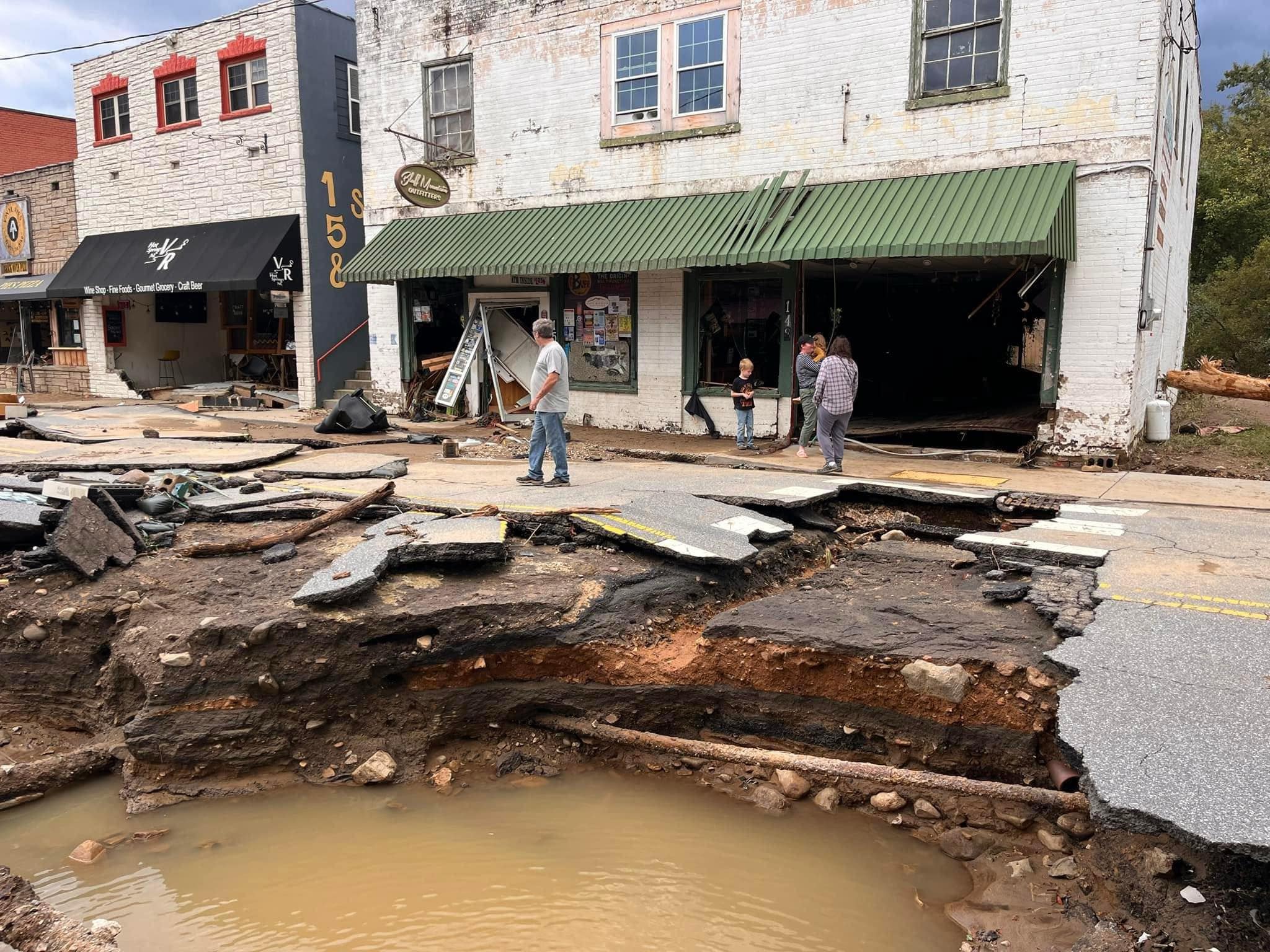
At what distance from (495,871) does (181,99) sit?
19.8 metres

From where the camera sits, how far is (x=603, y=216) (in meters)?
13.8

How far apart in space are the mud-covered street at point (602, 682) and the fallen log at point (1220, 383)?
12.2 metres

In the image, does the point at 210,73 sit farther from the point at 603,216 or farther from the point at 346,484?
the point at 346,484

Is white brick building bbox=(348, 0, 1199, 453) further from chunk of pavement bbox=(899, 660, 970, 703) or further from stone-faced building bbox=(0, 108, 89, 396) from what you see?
stone-faced building bbox=(0, 108, 89, 396)

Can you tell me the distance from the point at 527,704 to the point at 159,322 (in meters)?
20.2

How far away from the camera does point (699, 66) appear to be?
13.2 m

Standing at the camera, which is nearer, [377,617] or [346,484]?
[377,617]

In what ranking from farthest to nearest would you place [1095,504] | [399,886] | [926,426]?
[926,426]
[1095,504]
[399,886]

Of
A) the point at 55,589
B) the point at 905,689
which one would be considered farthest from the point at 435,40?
the point at 905,689

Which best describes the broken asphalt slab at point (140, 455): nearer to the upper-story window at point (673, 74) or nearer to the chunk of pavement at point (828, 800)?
the upper-story window at point (673, 74)

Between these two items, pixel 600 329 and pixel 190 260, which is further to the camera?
pixel 190 260

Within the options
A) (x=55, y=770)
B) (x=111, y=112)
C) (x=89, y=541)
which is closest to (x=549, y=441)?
(x=89, y=541)

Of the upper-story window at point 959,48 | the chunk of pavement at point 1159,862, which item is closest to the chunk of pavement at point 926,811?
the chunk of pavement at point 1159,862

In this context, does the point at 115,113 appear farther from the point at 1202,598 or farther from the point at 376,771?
the point at 1202,598
